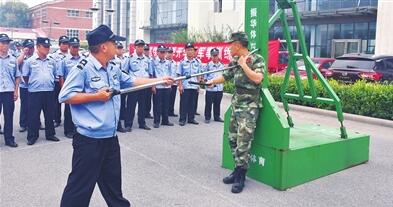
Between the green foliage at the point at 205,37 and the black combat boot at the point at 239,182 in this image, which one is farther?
the green foliage at the point at 205,37

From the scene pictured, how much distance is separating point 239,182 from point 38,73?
12.2ft

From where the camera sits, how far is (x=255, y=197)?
4191 millimetres

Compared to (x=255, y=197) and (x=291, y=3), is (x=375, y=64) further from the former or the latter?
(x=255, y=197)

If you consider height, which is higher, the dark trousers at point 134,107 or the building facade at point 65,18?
the building facade at point 65,18

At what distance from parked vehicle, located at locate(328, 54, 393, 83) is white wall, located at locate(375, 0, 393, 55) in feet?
21.7

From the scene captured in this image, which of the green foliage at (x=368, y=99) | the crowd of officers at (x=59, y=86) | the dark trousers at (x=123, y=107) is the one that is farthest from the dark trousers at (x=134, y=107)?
the green foliage at (x=368, y=99)

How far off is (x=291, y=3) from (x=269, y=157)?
1930 mm

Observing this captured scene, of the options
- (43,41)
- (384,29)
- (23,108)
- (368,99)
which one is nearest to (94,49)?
(43,41)

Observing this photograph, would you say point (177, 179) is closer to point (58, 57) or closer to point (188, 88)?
point (58, 57)

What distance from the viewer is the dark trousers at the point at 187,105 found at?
8.42 m

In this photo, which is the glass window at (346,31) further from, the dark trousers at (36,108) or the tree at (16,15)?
the tree at (16,15)

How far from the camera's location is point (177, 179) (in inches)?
185

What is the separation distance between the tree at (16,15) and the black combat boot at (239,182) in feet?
283

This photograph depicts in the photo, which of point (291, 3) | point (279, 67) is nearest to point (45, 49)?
point (291, 3)
